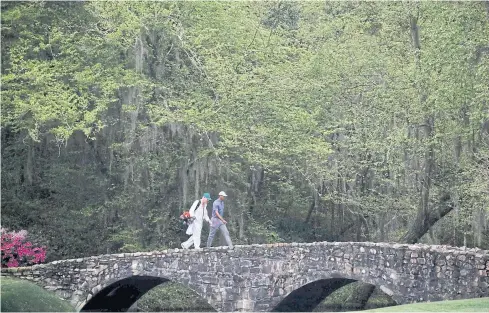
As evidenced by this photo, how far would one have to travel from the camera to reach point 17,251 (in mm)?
Result: 26891

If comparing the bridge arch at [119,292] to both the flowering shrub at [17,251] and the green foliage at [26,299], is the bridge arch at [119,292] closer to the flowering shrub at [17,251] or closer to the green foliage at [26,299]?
the flowering shrub at [17,251]

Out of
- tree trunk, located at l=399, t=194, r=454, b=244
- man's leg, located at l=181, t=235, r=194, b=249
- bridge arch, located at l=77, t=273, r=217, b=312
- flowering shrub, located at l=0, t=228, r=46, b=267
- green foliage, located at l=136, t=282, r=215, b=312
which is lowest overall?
green foliage, located at l=136, t=282, r=215, b=312

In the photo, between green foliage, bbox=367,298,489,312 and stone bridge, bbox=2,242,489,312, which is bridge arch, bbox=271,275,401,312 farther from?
green foliage, bbox=367,298,489,312

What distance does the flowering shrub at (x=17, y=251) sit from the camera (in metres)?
26.3

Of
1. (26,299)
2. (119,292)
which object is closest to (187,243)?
(119,292)

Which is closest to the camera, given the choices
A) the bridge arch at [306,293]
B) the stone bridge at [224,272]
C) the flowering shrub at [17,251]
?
the stone bridge at [224,272]

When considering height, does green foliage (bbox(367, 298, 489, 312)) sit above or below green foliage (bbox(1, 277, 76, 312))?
above

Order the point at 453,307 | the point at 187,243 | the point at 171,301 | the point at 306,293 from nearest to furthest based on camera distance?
the point at 453,307
the point at 187,243
the point at 306,293
the point at 171,301

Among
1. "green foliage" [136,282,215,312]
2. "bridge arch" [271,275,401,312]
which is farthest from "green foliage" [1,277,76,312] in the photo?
"green foliage" [136,282,215,312]

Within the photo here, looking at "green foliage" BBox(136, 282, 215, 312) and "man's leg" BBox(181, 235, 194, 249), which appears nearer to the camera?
"man's leg" BBox(181, 235, 194, 249)

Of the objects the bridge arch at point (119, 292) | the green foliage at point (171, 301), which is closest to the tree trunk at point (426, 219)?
the bridge arch at point (119, 292)

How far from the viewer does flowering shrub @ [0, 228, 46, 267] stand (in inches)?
1037

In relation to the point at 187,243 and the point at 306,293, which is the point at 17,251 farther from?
the point at 306,293

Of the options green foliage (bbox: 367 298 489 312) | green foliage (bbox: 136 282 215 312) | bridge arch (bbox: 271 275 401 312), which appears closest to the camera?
green foliage (bbox: 367 298 489 312)
